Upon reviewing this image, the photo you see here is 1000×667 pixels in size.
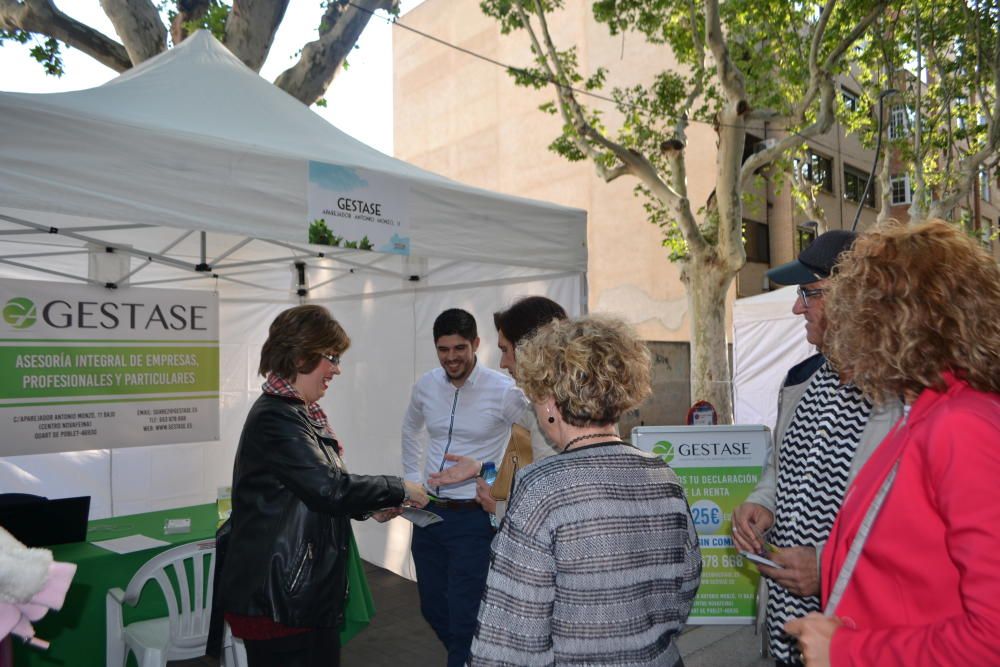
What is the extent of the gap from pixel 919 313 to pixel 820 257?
112 cm

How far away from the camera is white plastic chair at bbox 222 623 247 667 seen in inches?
101

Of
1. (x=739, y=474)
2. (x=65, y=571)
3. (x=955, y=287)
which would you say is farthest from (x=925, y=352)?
(x=739, y=474)

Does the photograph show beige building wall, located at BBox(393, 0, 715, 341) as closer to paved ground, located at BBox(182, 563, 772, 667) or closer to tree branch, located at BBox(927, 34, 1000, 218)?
tree branch, located at BBox(927, 34, 1000, 218)

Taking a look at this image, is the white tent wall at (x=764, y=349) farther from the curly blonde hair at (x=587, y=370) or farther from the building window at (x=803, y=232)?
the curly blonde hair at (x=587, y=370)

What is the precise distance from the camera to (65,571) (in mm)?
1304

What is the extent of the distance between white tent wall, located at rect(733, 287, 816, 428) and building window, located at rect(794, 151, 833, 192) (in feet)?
29.8

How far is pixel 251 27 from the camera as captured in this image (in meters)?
7.03

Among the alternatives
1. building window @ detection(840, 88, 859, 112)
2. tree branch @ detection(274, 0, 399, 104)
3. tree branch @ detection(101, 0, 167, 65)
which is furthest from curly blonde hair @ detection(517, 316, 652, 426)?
building window @ detection(840, 88, 859, 112)

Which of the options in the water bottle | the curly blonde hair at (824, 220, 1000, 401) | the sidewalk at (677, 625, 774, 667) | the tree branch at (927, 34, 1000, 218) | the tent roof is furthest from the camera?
the tree branch at (927, 34, 1000, 218)

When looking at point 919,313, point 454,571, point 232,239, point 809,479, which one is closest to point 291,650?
point 454,571

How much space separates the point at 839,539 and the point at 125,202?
8.44 ft

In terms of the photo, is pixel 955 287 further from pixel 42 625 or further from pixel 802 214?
pixel 802 214

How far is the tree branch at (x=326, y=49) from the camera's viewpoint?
723 centimetres

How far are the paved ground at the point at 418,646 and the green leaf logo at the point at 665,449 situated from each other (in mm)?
1062
